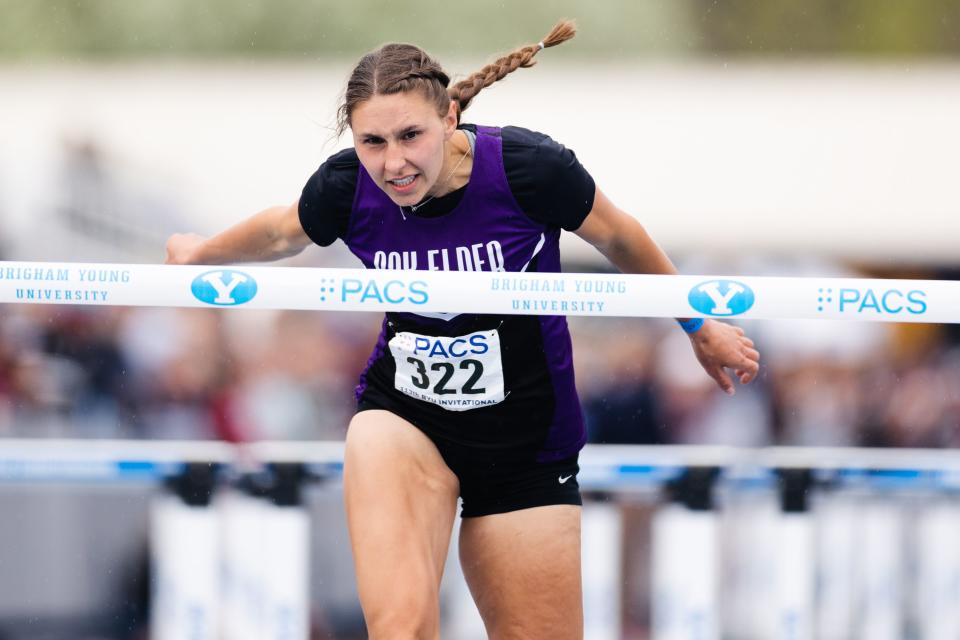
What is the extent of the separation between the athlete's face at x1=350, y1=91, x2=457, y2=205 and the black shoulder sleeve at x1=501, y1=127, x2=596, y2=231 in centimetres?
24

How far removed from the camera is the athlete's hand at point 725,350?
447 cm

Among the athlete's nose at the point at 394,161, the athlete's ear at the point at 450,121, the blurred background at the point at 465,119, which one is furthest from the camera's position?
the blurred background at the point at 465,119

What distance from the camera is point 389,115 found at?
3.80 m

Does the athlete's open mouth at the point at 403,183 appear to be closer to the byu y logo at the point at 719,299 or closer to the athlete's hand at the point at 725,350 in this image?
the byu y logo at the point at 719,299

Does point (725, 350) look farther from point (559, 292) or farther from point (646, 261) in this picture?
point (559, 292)

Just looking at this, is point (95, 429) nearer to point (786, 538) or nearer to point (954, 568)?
point (786, 538)

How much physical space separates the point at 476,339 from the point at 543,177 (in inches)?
19.2

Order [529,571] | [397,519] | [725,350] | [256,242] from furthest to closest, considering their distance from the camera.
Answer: [725,350], [256,242], [529,571], [397,519]

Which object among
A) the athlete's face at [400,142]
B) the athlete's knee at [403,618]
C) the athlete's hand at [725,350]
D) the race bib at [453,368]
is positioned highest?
the athlete's face at [400,142]

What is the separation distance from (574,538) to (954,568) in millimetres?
2831

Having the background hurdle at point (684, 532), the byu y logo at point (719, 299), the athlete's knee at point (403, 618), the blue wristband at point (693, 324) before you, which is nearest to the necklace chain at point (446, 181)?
the byu y logo at point (719, 299)

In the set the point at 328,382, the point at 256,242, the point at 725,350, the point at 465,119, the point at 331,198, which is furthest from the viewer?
the point at 465,119

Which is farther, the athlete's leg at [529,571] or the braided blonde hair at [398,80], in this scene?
the athlete's leg at [529,571]

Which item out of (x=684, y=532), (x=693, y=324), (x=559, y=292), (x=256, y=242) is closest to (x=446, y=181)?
(x=559, y=292)
